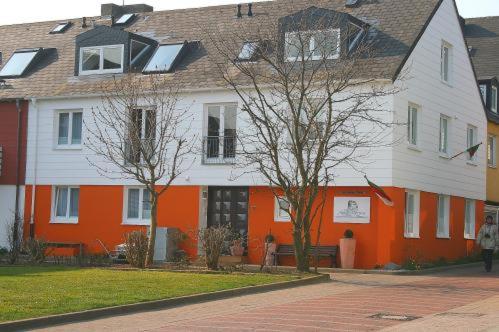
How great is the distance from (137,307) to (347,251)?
11399mm

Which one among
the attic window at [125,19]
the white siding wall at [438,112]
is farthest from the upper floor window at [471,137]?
the attic window at [125,19]

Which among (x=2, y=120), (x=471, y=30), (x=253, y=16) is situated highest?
(x=471, y=30)

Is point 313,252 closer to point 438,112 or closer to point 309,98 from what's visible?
point 309,98

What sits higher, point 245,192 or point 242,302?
point 245,192

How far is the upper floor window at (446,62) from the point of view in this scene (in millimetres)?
29594

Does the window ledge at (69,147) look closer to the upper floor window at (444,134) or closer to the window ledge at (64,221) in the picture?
the window ledge at (64,221)

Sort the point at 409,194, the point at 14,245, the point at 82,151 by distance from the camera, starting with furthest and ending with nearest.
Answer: the point at 82,151, the point at 409,194, the point at 14,245

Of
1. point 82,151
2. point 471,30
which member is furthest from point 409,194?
point 471,30

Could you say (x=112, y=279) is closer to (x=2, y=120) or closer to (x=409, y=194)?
(x=409, y=194)

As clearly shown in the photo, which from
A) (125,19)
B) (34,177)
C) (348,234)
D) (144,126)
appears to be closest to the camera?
(348,234)

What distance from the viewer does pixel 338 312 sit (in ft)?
46.2

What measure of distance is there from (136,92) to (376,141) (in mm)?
7321

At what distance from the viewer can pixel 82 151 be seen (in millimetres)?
29094

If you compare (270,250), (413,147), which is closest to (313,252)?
(270,250)
